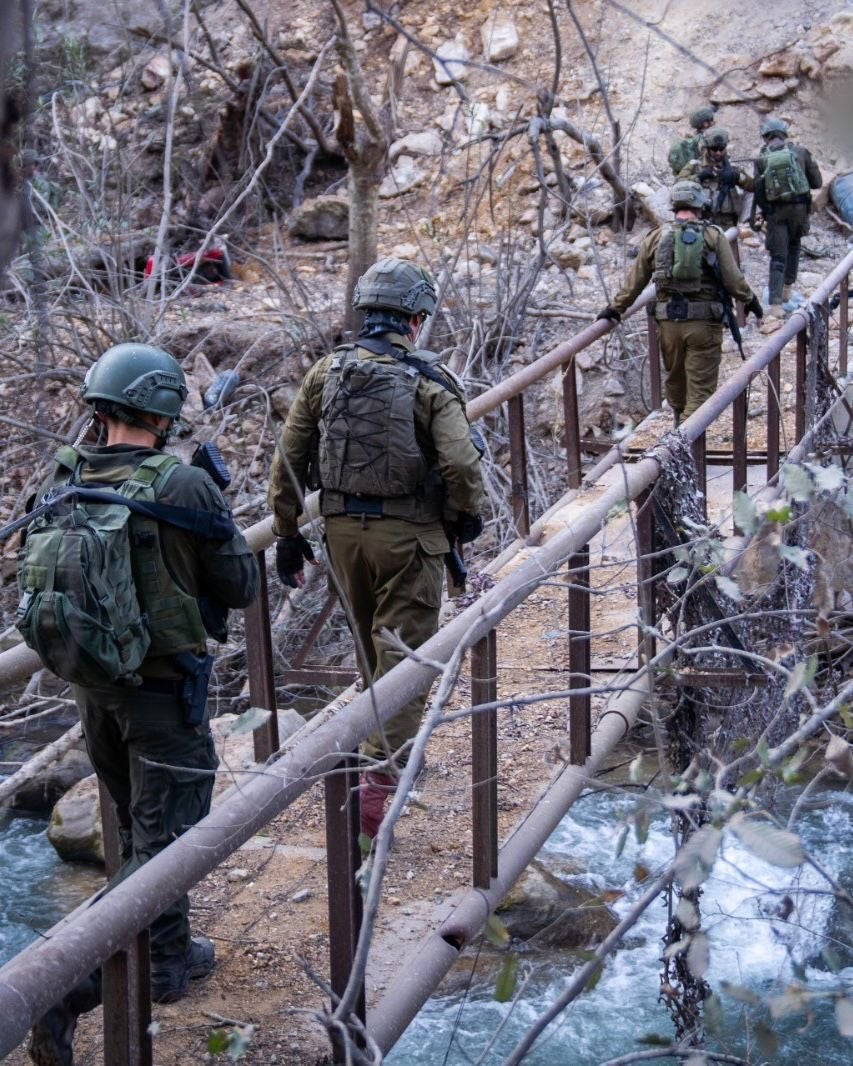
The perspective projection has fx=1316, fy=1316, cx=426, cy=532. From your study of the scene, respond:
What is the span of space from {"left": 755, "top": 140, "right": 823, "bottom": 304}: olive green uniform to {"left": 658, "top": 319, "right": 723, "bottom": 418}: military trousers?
3.61 meters

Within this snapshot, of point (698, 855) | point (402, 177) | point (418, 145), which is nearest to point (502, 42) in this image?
point (418, 145)

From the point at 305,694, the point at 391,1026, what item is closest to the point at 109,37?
the point at 305,694

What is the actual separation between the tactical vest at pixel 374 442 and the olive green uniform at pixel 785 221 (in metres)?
7.04

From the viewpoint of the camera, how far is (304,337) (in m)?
9.66

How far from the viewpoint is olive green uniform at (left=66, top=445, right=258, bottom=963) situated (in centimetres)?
296

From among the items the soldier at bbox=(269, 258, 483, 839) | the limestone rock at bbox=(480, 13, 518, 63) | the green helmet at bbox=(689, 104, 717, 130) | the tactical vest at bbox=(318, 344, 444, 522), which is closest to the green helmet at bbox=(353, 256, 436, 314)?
the soldier at bbox=(269, 258, 483, 839)

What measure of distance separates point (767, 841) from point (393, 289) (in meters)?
2.41

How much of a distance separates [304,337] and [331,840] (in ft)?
24.8

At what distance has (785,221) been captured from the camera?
1010 centimetres

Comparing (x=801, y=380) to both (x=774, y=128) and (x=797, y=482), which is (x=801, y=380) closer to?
(x=797, y=482)

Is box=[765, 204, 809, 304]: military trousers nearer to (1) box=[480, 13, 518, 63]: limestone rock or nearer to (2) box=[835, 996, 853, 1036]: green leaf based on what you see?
(1) box=[480, 13, 518, 63]: limestone rock

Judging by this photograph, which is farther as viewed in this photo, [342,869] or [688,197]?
[688,197]

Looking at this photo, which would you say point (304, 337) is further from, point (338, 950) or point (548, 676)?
point (338, 950)

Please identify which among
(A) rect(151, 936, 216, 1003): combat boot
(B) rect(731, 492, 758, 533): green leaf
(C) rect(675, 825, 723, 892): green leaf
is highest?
(B) rect(731, 492, 758, 533): green leaf
